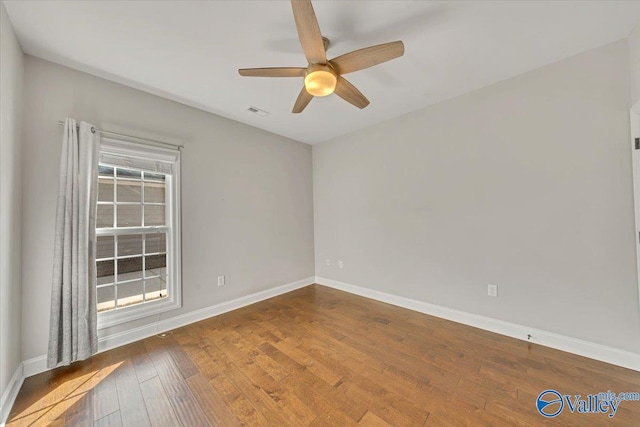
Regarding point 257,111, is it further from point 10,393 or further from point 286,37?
point 10,393

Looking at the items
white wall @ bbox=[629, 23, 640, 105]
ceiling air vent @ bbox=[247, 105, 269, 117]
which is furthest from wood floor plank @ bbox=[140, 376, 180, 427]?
white wall @ bbox=[629, 23, 640, 105]

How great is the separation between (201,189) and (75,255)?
1301 millimetres

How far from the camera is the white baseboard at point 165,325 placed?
1931mm

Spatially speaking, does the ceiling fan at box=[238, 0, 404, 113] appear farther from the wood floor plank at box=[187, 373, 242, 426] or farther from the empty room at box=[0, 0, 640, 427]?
the wood floor plank at box=[187, 373, 242, 426]

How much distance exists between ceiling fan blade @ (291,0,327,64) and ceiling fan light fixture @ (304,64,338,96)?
0.04m

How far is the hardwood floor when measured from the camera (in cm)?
150

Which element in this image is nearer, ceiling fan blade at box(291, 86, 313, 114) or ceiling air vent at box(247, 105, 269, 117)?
ceiling fan blade at box(291, 86, 313, 114)

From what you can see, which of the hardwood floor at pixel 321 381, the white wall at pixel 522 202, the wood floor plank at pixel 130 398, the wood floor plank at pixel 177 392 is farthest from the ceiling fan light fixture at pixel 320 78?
the wood floor plank at pixel 130 398

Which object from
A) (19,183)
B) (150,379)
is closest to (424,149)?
(150,379)

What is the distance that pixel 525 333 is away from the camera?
2312 mm

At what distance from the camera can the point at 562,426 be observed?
140 centimetres

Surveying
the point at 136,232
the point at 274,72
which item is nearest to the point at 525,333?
the point at 274,72

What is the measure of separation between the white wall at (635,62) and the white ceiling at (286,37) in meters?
0.07

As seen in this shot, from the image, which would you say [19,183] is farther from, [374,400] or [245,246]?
[374,400]
